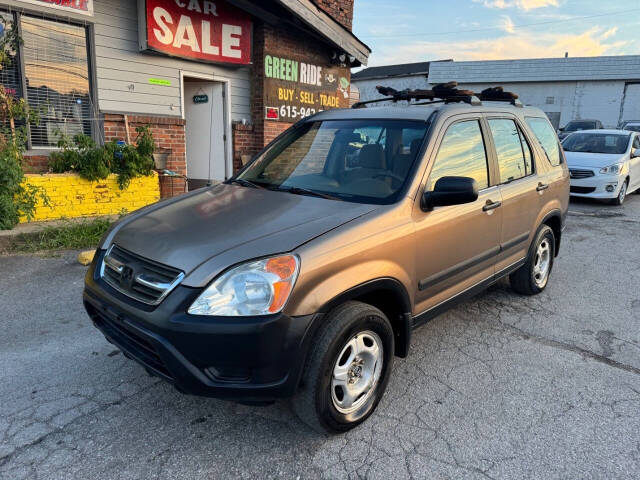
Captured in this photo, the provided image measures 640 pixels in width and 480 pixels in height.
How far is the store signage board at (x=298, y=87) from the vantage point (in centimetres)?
957

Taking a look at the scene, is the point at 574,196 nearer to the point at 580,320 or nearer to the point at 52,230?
the point at 580,320

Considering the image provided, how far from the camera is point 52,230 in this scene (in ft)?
20.1

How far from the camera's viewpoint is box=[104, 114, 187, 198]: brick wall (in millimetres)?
7703

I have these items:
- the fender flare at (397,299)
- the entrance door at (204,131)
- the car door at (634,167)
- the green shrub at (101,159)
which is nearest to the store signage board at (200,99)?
the entrance door at (204,131)

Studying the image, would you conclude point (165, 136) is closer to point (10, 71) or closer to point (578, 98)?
point (10, 71)

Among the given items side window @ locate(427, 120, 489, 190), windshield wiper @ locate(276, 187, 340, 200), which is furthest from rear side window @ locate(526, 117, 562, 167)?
windshield wiper @ locate(276, 187, 340, 200)

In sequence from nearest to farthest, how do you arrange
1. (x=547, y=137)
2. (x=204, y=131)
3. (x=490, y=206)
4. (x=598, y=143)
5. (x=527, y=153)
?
(x=490, y=206) → (x=527, y=153) → (x=547, y=137) → (x=204, y=131) → (x=598, y=143)

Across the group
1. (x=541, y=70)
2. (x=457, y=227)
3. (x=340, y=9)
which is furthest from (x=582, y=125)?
(x=457, y=227)

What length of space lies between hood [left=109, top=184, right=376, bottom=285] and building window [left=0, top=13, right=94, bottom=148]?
529cm

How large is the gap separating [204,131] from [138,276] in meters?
7.82

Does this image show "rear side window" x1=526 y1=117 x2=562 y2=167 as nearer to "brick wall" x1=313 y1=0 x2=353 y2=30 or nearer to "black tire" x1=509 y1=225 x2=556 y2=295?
"black tire" x1=509 y1=225 x2=556 y2=295

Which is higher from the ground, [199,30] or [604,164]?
[199,30]

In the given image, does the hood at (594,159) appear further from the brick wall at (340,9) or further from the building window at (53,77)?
the building window at (53,77)

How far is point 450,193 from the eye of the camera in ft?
9.24
